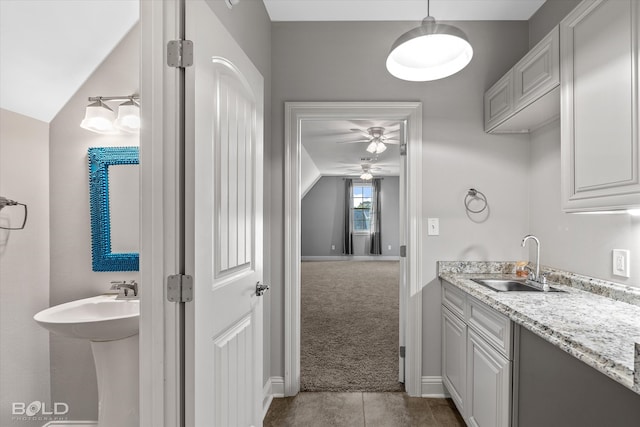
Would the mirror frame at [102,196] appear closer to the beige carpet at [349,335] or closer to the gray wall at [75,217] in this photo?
the gray wall at [75,217]

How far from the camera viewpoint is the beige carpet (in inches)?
103

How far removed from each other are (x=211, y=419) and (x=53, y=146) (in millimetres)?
1723

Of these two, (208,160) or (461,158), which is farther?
(461,158)

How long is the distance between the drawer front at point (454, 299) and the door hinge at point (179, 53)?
71.7 inches

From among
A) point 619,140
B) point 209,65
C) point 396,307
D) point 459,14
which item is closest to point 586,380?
point 619,140

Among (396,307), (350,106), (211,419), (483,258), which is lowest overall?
(396,307)

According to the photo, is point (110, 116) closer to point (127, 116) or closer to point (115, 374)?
point (127, 116)

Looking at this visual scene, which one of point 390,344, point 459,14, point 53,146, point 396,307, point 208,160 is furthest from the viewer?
point 396,307

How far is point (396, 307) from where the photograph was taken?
4.71m

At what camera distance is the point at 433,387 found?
7.87ft

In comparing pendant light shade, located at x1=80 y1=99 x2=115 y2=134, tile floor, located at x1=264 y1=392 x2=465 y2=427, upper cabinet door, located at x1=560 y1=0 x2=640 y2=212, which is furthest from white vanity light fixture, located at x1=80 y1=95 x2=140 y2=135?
upper cabinet door, located at x1=560 y1=0 x2=640 y2=212

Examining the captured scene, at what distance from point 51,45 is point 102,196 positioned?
0.78m

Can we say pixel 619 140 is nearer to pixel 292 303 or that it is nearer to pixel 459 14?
pixel 459 14

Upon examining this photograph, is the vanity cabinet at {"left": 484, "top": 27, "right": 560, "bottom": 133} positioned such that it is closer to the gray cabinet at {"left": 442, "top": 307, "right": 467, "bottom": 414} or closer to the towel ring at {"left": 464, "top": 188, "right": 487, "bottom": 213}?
the towel ring at {"left": 464, "top": 188, "right": 487, "bottom": 213}
